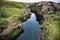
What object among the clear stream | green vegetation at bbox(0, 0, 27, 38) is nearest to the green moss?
green vegetation at bbox(0, 0, 27, 38)

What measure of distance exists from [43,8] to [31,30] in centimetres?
121

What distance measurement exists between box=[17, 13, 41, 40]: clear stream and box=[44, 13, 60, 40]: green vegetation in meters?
0.52

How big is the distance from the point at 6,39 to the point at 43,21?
185 centimetres

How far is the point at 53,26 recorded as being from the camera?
777 cm

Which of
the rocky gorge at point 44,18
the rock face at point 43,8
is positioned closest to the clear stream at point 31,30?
the rocky gorge at point 44,18

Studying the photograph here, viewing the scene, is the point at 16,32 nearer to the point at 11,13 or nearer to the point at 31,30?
the point at 31,30

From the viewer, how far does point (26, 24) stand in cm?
841

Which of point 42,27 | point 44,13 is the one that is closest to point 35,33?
point 42,27

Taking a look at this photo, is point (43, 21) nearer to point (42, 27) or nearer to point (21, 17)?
point (42, 27)

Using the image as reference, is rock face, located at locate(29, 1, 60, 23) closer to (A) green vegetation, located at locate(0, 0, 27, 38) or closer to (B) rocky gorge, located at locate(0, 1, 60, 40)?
(B) rocky gorge, located at locate(0, 1, 60, 40)

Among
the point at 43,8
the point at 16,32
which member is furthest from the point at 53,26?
the point at 16,32

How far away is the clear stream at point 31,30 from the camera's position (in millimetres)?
7994

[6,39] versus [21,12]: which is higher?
[21,12]

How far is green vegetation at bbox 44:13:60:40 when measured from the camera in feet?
23.3
